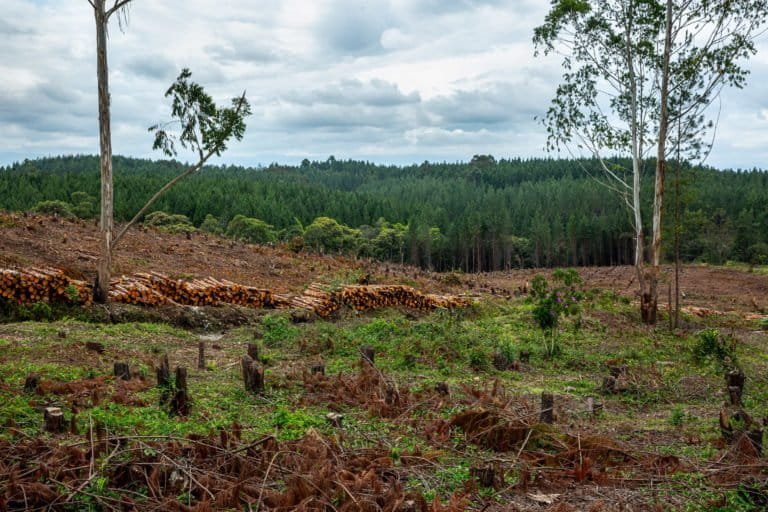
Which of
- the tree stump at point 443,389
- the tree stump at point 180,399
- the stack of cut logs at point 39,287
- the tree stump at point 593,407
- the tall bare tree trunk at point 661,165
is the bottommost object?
the tree stump at point 593,407

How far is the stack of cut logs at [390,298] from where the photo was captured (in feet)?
60.6

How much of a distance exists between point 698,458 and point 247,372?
5.31 metres

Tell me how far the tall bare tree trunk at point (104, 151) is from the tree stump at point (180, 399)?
26.0ft

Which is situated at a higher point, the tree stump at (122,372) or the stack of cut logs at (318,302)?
the tree stump at (122,372)

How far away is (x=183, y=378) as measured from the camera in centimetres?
711

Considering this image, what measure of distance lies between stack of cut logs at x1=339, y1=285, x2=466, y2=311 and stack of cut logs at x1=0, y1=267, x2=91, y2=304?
7155 mm

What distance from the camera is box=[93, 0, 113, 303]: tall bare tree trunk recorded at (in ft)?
44.2

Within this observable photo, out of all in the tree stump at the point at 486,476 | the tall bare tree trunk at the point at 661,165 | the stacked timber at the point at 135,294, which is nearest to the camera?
the tree stump at the point at 486,476

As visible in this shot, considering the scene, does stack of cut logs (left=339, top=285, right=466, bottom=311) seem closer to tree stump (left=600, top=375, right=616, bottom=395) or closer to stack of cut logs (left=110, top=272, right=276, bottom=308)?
stack of cut logs (left=110, top=272, right=276, bottom=308)

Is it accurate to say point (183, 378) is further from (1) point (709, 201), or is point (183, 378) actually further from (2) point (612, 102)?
(1) point (709, 201)

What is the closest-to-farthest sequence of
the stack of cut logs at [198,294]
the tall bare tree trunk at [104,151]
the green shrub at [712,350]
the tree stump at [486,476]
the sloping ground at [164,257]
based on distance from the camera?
the tree stump at [486,476]
the green shrub at [712,350]
the stack of cut logs at [198,294]
the tall bare tree trunk at [104,151]
the sloping ground at [164,257]

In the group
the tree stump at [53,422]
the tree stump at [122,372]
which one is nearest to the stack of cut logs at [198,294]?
the tree stump at [122,372]

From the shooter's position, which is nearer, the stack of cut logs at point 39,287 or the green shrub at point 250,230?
the stack of cut logs at point 39,287

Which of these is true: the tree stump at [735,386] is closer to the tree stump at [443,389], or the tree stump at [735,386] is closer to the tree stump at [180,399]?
the tree stump at [443,389]
